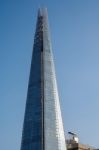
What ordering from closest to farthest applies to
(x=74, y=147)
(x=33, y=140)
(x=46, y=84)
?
1. (x=33, y=140)
2. (x=46, y=84)
3. (x=74, y=147)

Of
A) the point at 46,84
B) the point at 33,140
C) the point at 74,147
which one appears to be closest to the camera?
the point at 33,140

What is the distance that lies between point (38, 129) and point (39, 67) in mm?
26848

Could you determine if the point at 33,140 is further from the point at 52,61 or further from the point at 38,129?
the point at 52,61

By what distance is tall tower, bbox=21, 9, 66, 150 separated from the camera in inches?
4439

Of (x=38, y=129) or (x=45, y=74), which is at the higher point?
(x=45, y=74)

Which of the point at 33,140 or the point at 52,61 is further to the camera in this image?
the point at 52,61

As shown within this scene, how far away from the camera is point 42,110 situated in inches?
4636

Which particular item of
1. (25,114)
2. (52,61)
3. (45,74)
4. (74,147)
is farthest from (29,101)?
(74,147)

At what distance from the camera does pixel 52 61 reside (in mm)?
131875

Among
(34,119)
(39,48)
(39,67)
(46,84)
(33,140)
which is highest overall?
(39,48)

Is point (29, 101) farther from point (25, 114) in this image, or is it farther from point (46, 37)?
point (46, 37)

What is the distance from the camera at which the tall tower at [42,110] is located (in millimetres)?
112750

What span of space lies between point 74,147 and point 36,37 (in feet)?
171

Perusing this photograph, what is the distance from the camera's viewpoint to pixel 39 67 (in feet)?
419
